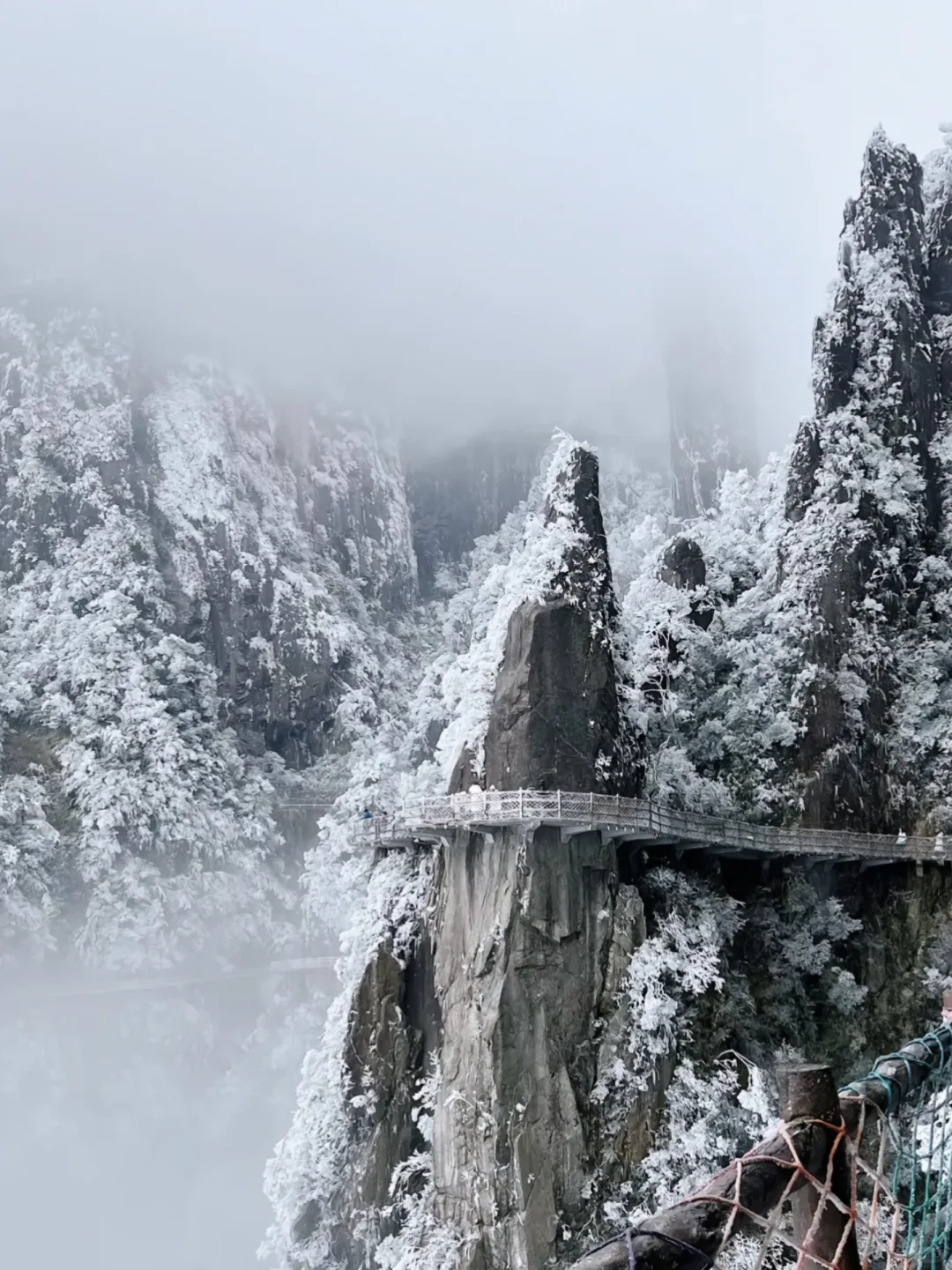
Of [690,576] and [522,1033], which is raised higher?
[690,576]

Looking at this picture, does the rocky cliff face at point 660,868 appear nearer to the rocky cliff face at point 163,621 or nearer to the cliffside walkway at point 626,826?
the cliffside walkway at point 626,826

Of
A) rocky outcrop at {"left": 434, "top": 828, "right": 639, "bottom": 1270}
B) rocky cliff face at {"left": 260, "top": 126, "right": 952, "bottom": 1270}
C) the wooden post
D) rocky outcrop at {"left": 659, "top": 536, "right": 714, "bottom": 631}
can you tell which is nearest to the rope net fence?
the wooden post

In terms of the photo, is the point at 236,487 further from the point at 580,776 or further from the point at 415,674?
the point at 580,776

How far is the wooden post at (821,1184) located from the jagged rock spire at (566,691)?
19.3 m

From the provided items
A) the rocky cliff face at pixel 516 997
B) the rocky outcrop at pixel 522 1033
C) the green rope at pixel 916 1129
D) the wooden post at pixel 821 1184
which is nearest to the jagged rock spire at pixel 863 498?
the rocky cliff face at pixel 516 997

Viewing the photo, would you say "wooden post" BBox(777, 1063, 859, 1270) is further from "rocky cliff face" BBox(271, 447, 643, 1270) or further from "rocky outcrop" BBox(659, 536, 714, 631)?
"rocky outcrop" BBox(659, 536, 714, 631)

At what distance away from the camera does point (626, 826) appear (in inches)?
853

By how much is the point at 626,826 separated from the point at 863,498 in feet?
52.5

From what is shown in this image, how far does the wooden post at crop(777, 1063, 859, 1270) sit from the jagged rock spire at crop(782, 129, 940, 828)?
27030 millimetres

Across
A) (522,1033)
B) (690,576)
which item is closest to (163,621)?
(690,576)

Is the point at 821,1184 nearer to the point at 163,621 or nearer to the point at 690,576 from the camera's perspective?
the point at 690,576

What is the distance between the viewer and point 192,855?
53.3 metres

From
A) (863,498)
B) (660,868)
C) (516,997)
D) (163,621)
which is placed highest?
(163,621)

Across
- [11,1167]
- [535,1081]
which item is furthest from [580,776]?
[11,1167]
